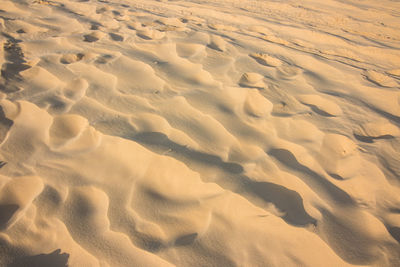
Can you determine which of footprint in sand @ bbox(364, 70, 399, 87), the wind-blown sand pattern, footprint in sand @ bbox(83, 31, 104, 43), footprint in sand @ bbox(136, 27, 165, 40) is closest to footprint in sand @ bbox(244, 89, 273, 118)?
the wind-blown sand pattern

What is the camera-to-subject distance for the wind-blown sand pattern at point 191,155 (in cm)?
93

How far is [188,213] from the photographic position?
3.35 ft

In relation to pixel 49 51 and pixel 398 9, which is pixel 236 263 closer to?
pixel 49 51

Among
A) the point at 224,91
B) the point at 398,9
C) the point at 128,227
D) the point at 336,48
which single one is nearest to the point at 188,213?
the point at 128,227

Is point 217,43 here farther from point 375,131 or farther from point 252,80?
point 375,131

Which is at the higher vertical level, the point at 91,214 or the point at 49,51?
the point at 49,51

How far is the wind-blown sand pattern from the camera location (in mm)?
933

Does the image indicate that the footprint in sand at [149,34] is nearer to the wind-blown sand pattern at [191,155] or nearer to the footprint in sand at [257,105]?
the wind-blown sand pattern at [191,155]

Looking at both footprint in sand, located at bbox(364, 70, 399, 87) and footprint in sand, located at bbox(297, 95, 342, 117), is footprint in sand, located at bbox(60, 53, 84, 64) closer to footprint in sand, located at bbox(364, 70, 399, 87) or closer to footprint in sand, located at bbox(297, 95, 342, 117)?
footprint in sand, located at bbox(297, 95, 342, 117)

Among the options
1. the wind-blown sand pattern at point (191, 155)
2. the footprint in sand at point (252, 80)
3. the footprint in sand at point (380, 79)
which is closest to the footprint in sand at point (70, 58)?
the wind-blown sand pattern at point (191, 155)

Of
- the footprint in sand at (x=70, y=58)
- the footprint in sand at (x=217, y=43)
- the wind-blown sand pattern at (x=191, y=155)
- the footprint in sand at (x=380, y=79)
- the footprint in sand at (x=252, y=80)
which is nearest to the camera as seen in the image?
the wind-blown sand pattern at (x=191, y=155)

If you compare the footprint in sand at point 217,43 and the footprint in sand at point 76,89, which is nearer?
the footprint in sand at point 76,89

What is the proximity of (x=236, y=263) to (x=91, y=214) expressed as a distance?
65cm

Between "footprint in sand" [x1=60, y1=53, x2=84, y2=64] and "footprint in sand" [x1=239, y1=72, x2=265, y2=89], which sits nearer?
"footprint in sand" [x1=239, y1=72, x2=265, y2=89]
